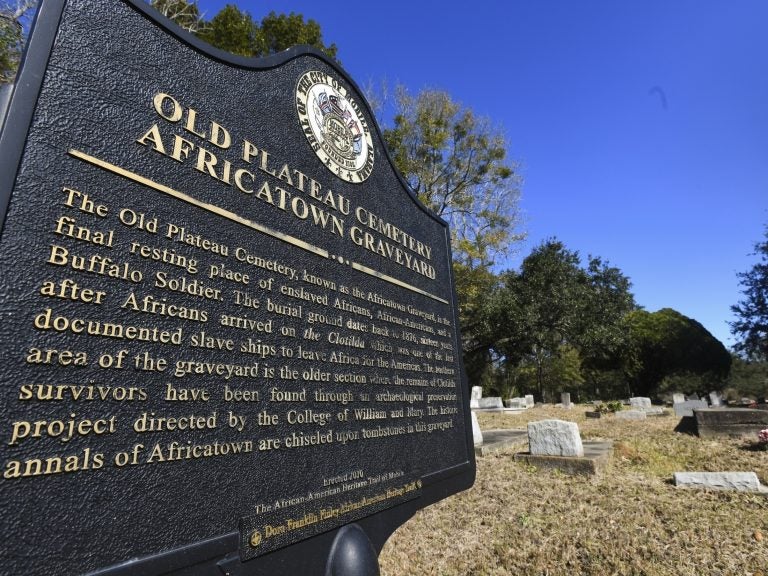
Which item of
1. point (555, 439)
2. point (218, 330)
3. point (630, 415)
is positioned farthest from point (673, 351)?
point (218, 330)

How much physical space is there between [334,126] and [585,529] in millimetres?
4551

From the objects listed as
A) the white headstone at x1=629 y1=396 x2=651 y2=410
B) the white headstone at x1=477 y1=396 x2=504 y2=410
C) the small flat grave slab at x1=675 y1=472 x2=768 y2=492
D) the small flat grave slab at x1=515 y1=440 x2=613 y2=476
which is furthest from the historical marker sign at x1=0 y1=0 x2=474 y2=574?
the white headstone at x1=629 y1=396 x2=651 y2=410

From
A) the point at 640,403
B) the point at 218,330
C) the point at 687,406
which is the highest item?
the point at 218,330

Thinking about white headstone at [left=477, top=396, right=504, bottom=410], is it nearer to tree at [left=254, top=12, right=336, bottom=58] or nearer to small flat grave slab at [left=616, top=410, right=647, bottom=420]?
small flat grave slab at [left=616, top=410, right=647, bottom=420]

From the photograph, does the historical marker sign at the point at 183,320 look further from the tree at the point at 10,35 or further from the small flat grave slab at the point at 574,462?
the tree at the point at 10,35

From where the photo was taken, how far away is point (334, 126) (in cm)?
279

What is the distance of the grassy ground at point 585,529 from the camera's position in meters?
3.71

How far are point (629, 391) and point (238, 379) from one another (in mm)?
45933

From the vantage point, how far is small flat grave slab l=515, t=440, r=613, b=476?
652cm

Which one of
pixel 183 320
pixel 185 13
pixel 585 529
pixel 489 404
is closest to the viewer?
pixel 183 320

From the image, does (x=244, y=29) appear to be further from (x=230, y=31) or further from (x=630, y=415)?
(x=630, y=415)

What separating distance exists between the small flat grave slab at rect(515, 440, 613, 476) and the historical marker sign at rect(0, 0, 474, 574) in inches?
189

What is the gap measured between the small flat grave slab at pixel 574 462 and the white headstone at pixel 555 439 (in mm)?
138

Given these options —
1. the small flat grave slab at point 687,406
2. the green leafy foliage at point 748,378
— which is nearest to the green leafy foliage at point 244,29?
the small flat grave slab at point 687,406
